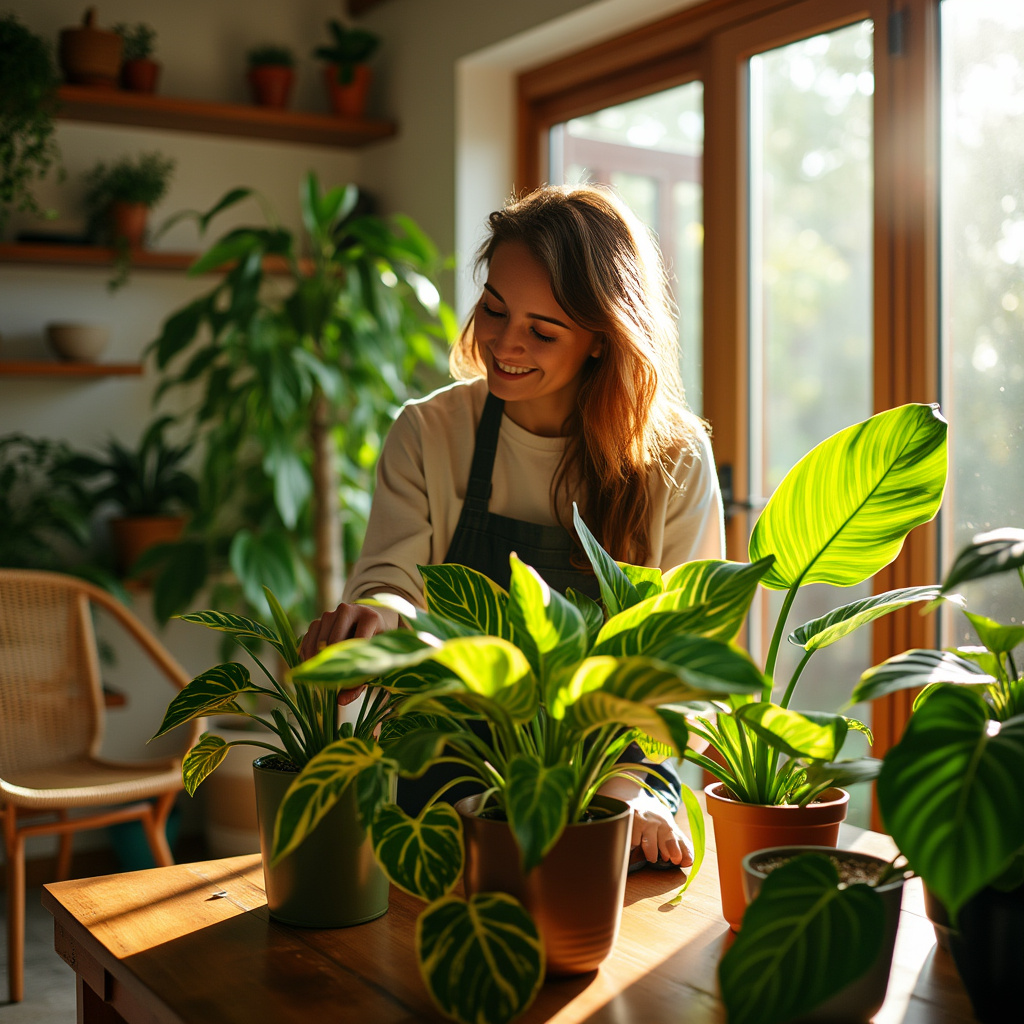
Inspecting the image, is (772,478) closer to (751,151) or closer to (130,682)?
(751,151)

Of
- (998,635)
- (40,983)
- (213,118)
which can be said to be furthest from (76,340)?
(998,635)

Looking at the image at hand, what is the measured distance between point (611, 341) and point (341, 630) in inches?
26.6

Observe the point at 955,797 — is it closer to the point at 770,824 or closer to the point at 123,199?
the point at 770,824

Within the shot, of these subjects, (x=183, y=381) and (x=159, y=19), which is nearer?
(x=183, y=381)

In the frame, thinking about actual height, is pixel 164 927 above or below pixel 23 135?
below

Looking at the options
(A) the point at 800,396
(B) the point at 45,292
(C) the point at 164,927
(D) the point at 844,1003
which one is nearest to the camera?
(D) the point at 844,1003

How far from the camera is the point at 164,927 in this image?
1.06m

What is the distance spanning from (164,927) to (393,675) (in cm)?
36

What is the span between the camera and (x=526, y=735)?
35.7 inches

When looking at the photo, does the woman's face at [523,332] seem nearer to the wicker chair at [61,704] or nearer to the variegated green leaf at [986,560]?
the variegated green leaf at [986,560]

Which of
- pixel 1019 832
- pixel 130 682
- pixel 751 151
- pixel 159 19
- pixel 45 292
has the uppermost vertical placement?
pixel 159 19

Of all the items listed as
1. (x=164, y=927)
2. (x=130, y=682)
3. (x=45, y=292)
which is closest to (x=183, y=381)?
(x=45, y=292)

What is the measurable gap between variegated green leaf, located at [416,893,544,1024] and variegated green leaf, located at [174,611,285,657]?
33cm

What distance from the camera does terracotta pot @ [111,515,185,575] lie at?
3529 millimetres
